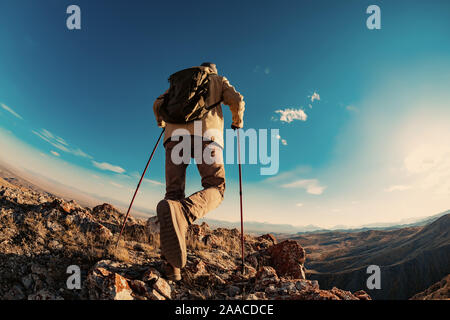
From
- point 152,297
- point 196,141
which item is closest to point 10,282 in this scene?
point 152,297

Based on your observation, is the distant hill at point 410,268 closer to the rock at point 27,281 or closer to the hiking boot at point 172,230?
the hiking boot at point 172,230

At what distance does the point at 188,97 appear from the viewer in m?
2.57

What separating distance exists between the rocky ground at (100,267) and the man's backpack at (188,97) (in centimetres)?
202

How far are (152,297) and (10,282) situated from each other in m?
1.64

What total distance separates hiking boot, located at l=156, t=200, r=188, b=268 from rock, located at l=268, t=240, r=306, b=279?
8.67 ft

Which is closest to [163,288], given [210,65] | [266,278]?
[266,278]

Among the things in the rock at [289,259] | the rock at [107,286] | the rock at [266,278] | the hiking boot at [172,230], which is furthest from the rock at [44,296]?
the rock at [289,259]

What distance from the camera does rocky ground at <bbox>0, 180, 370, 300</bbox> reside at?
2.02 meters

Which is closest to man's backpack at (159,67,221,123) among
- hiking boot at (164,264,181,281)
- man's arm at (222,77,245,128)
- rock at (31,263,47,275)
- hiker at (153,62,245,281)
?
hiker at (153,62,245,281)

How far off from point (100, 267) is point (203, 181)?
1.65m

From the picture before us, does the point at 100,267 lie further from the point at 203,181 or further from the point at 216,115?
the point at 216,115

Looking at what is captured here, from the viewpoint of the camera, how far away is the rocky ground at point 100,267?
2.02 metres
